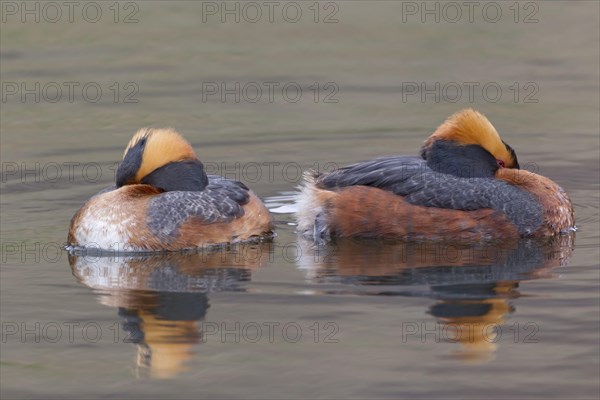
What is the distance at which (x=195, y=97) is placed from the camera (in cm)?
1728

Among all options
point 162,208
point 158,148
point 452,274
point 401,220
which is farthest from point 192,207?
point 452,274

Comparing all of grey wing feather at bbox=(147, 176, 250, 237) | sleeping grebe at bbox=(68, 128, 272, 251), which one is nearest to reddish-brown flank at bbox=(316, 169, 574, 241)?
sleeping grebe at bbox=(68, 128, 272, 251)

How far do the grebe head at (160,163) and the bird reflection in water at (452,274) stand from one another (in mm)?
1096

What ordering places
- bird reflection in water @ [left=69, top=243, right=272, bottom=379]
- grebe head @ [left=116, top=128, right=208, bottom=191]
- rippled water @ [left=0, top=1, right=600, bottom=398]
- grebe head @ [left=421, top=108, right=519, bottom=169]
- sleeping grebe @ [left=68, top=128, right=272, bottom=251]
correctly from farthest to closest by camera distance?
grebe head @ [left=421, top=108, right=519, bottom=169] < grebe head @ [left=116, top=128, right=208, bottom=191] < sleeping grebe @ [left=68, top=128, right=272, bottom=251] < bird reflection in water @ [left=69, top=243, right=272, bottom=379] < rippled water @ [left=0, top=1, right=600, bottom=398]

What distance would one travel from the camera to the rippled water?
813 centimetres

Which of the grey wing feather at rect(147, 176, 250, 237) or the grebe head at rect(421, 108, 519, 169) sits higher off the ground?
the grebe head at rect(421, 108, 519, 169)

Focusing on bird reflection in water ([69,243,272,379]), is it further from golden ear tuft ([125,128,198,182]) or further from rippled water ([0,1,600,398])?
golden ear tuft ([125,128,198,182])

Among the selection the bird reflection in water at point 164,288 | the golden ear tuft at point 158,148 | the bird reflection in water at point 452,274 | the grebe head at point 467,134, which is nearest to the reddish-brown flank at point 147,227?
the bird reflection in water at point 164,288

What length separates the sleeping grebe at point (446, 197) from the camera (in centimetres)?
1124

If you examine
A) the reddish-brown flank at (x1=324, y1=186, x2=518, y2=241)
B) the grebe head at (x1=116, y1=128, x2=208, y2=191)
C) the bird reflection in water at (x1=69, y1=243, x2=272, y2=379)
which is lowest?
the bird reflection in water at (x1=69, y1=243, x2=272, y2=379)

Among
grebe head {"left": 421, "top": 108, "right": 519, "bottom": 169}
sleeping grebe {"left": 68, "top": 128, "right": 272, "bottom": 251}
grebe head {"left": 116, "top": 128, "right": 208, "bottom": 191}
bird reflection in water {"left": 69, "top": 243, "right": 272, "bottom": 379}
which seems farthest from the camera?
grebe head {"left": 421, "top": 108, "right": 519, "bottom": 169}

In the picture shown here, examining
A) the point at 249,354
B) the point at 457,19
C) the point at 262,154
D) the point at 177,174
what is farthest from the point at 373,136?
the point at 249,354

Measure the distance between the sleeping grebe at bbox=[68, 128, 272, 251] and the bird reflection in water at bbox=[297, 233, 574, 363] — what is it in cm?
67

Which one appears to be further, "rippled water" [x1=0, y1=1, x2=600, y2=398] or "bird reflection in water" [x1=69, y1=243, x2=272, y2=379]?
"bird reflection in water" [x1=69, y1=243, x2=272, y2=379]
